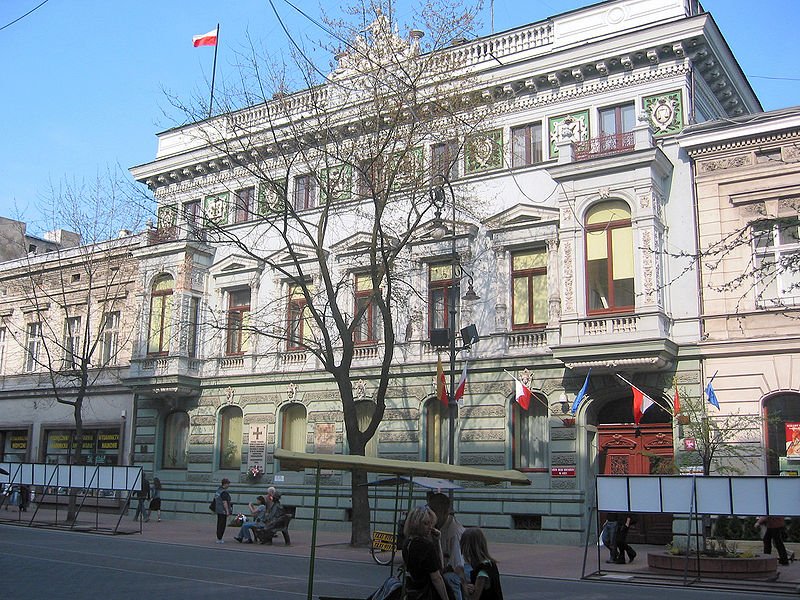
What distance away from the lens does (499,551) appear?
2309 cm

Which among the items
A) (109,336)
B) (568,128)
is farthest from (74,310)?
(568,128)

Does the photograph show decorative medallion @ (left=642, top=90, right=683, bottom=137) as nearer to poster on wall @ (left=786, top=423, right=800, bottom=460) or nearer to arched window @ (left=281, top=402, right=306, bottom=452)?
poster on wall @ (left=786, top=423, right=800, bottom=460)

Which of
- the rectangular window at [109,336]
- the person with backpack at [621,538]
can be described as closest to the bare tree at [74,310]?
the rectangular window at [109,336]

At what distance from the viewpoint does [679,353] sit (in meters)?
24.3

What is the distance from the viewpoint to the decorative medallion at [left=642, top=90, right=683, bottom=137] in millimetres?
25750

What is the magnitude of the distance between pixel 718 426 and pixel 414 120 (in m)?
11.8

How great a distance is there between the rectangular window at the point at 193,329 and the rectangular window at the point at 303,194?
5.90 metres

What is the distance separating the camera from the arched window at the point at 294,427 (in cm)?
3198

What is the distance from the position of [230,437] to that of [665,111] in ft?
65.4

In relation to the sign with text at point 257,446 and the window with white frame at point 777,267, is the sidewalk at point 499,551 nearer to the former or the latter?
the sign with text at point 257,446

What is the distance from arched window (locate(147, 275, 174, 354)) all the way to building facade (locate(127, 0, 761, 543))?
863 mm

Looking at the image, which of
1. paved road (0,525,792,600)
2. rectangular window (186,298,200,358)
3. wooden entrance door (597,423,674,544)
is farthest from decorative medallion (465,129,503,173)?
paved road (0,525,792,600)

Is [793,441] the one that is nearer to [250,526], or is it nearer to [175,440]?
[250,526]

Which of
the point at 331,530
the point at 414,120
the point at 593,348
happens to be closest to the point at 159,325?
the point at 331,530
